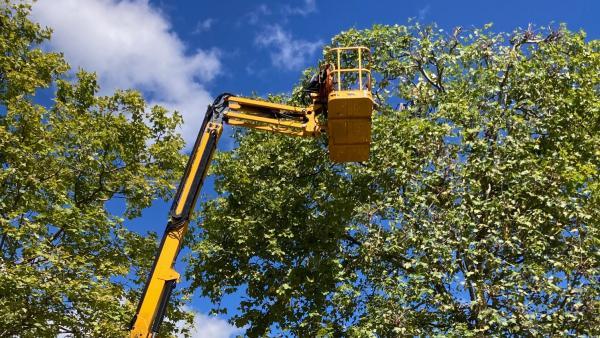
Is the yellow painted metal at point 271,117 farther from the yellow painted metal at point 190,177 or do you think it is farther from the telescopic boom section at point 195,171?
the yellow painted metal at point 190,177

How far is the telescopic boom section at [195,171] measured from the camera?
10.2m

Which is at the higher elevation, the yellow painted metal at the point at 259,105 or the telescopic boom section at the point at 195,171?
the yellow painted metal at the point at 259,105

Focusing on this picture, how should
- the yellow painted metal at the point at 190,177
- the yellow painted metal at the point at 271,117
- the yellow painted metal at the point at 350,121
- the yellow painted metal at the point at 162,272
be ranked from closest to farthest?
the yellow painted metal at the point at 162,272 → the yellow painted metal at the point at 350,121 → the yellow painted metal at the point at 190,177 → the yellow painted metal at the point at 271,117

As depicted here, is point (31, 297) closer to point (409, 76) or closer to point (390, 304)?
point (390, 304)

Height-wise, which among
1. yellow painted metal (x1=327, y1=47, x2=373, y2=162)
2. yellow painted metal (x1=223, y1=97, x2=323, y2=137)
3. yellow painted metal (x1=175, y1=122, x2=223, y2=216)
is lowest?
yellow painted metal (x1=175, y1=122, x2=223, y2=216)

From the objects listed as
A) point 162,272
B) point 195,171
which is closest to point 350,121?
point 195,171

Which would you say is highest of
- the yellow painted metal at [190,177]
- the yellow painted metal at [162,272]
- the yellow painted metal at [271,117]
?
the yellow painted metal at [271,117]

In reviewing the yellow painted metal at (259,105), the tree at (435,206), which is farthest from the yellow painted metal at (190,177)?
the tree at (435,206)

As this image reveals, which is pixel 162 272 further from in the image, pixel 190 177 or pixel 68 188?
pixel 68 188

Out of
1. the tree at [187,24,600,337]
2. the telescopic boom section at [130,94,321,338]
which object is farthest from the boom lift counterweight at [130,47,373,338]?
the tree at [187,24,600,337]

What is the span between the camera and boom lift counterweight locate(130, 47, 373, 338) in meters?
10.3

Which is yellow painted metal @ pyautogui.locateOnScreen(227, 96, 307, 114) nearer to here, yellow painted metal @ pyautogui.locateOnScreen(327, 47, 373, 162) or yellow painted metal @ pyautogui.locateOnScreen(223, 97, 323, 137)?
yellow painted metal @ pyautogui.locateOnScreen(223, 97, 323, 137)

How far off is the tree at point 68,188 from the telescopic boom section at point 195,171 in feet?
6.42

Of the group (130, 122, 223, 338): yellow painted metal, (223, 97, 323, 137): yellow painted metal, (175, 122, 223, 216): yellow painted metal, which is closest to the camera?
(130, 122, 223, 338): yellow painted metal
